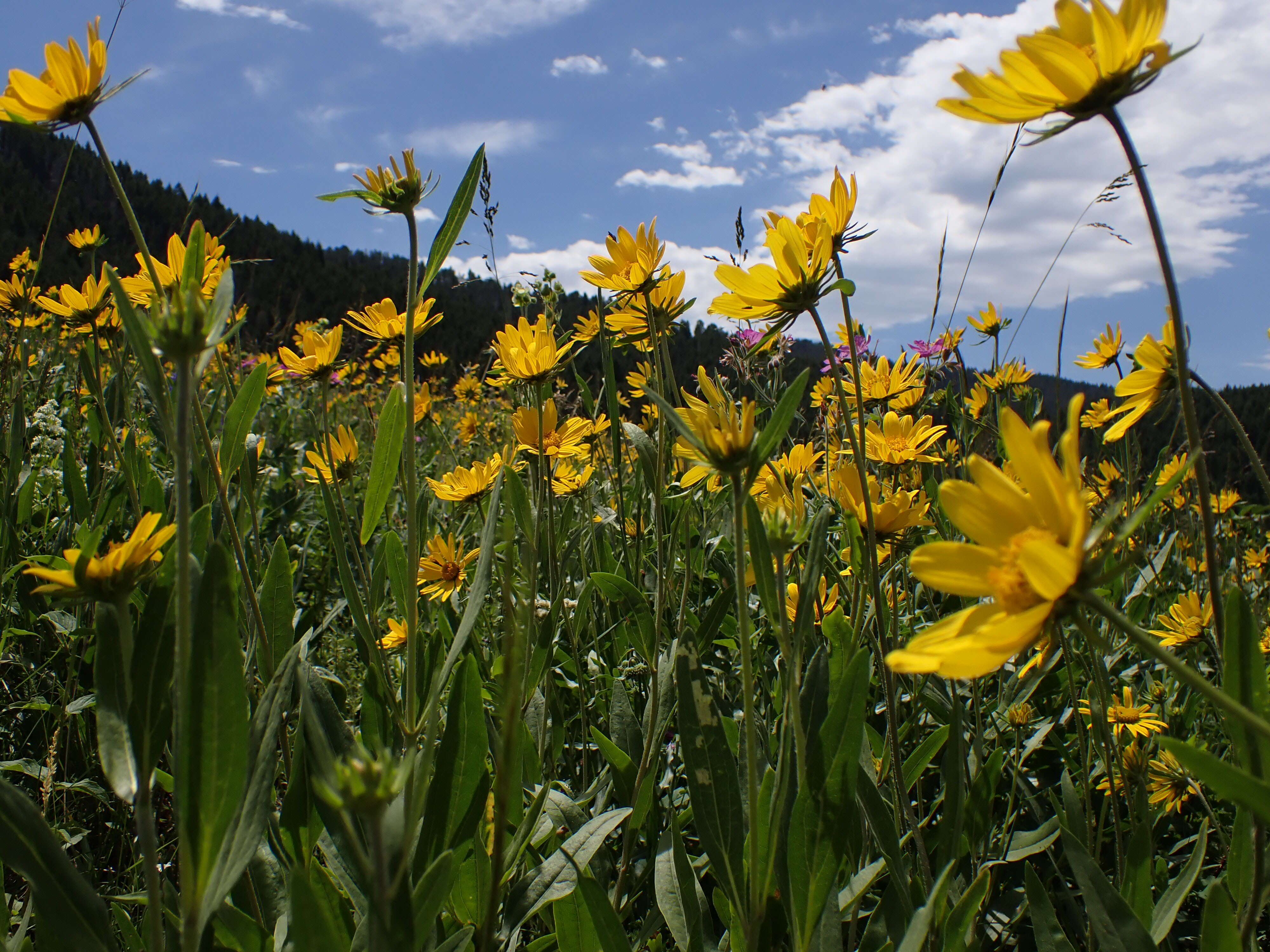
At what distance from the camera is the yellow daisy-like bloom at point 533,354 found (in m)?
1.58

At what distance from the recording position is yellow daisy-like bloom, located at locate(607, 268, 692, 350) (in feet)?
5.26

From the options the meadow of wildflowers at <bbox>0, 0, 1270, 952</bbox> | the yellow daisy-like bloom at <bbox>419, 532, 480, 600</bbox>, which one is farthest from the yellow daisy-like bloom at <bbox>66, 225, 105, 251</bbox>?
the yellow daisy-like bloom at <bbox>419, 532, 480, 600</bbox>

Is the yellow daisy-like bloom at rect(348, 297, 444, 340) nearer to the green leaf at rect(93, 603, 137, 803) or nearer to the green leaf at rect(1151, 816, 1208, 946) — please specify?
the green leaf at rect(93, 603, 137, 803)

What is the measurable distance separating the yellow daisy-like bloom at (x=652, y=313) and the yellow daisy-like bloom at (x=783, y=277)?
435 mm

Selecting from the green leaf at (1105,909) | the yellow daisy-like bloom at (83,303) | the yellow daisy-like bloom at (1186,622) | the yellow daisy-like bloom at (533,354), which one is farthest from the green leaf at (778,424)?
the yellow daisy-like bloom at (83,303)

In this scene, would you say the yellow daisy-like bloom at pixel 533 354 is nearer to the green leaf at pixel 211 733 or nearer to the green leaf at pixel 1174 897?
the green leaf at pixel 211 733

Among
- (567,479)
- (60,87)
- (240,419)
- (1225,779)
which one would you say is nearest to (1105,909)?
(1225,779)

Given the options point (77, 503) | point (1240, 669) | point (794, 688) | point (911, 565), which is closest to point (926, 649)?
point (911, 565)

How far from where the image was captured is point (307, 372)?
1624 mm

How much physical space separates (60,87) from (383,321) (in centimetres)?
77

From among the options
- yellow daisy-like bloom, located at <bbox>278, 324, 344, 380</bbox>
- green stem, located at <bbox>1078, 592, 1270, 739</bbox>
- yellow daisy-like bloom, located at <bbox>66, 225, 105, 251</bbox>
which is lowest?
green stem, located at <bbox>1078, 592, 1270, 739</bbox>

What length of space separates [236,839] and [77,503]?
61.8 inches

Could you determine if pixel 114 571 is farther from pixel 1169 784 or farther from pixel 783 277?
pixel 1169 784

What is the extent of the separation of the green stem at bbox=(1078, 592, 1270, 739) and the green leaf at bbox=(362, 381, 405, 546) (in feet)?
2.66
